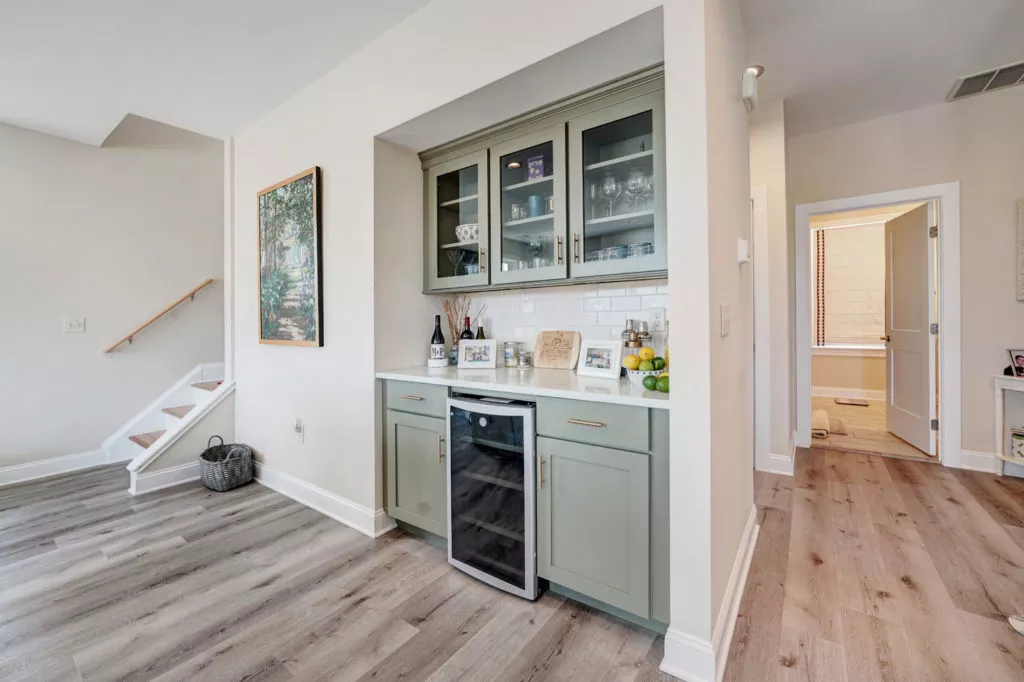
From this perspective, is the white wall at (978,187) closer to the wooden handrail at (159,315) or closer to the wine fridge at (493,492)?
the wine fridge at (493,492)

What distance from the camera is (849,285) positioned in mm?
6215

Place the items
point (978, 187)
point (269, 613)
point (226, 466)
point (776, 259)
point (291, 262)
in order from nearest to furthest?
point (269, 613) → point (291, 262) → point (226, 466) → point (978, 187) → point (776, 259)

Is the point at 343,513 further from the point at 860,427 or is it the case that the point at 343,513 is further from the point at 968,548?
the point at 860,427

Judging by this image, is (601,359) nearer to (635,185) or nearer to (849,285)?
(635,185)

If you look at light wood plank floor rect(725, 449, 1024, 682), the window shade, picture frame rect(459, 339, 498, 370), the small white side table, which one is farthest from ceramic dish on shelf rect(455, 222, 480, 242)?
the window shade

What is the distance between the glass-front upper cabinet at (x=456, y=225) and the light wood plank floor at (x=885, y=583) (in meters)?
1.99

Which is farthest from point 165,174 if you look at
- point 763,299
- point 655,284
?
point 763,299

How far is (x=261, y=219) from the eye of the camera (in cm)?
314

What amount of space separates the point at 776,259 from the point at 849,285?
12.9 feet

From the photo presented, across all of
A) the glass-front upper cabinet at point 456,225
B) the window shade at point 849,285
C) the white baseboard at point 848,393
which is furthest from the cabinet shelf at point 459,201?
the white baseboard at point 848,393

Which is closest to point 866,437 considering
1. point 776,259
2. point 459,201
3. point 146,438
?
point 776,259

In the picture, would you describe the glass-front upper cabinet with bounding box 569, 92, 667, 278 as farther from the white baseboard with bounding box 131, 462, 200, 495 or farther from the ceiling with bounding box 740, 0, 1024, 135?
the white baseboard with bounding box 131, 462, 200, 495

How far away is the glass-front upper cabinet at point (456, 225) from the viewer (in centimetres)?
246

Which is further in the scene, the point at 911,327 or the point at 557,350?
the point at 911,327
